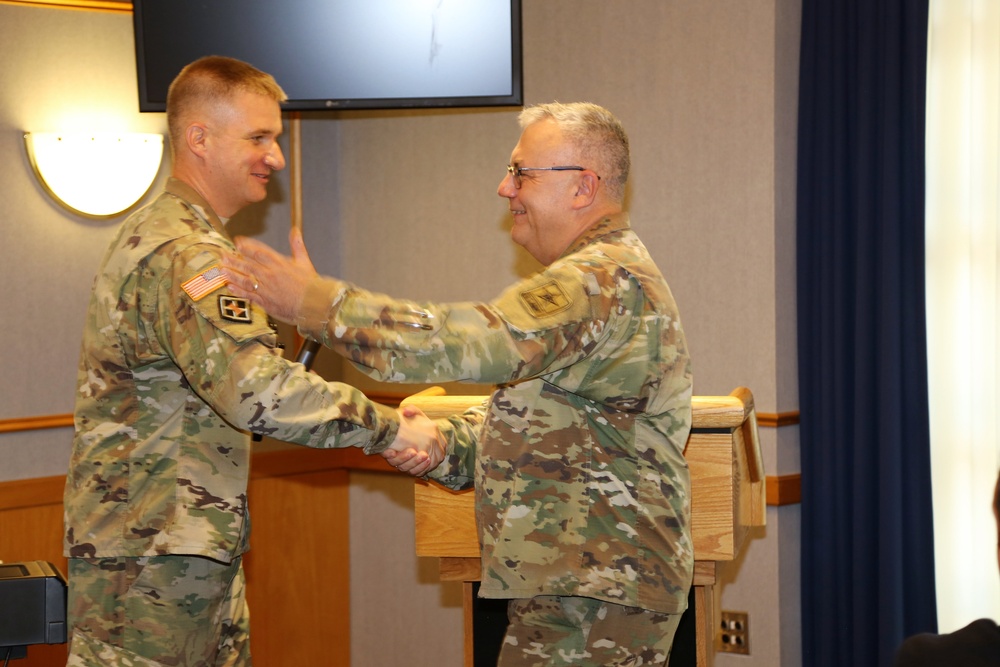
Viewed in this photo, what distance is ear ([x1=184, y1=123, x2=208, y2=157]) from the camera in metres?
2.65

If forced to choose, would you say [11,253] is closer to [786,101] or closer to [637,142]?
[637,142]

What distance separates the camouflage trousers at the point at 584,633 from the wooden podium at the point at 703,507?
331 mm

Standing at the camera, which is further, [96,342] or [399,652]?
[399,652]

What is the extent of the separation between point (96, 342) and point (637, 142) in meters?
2.41

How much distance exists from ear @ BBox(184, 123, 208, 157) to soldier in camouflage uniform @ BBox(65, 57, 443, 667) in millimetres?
154

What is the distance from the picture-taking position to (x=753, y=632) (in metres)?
4.12

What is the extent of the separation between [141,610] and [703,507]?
4.17 feet

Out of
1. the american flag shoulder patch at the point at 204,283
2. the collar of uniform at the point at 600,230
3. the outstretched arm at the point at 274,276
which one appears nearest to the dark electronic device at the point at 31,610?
the american flag shoulder patch at the point at 204,283

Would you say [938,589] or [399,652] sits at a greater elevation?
[938,589]

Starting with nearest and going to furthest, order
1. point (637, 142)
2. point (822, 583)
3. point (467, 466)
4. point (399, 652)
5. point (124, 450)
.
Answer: point (124, 450) < point (467, 466) < point (822, 583) < point (637, 142) < point (399, 652)

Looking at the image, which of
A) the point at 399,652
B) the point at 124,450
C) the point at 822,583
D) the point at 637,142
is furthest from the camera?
the point at 399,652

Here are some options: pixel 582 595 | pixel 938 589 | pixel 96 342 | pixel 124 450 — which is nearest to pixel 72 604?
pixel 124 450

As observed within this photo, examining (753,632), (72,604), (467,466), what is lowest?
(753,632)

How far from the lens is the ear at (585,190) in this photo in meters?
2.51
